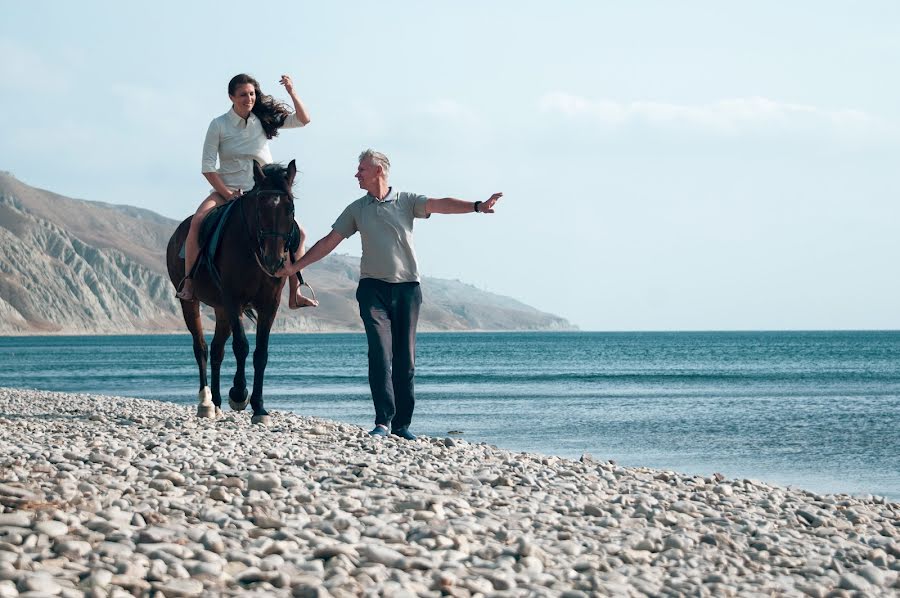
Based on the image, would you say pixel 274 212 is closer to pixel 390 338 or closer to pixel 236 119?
pixel 236 119

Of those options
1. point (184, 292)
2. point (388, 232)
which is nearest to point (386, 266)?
point (388, 232)

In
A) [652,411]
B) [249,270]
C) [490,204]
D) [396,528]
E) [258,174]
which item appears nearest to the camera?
[396,528]

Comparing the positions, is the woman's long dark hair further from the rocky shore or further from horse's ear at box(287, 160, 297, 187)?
the rocky shore

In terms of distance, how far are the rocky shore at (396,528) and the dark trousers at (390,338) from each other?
1.11 meters

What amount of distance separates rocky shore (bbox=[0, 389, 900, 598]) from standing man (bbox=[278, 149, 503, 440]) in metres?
1.18

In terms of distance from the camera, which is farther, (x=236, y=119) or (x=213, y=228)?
(x=213, y=228)

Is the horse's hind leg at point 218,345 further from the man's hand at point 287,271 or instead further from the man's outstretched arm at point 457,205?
the man's outstretched arm at point 457,205

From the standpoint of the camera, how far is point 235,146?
42.6ft

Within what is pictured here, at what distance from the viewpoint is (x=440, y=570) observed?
596 centimetres

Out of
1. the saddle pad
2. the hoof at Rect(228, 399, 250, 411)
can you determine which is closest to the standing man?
the saddle pad

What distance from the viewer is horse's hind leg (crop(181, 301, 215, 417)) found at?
13.8 m

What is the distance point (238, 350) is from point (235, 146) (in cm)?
240

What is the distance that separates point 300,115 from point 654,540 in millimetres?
7712

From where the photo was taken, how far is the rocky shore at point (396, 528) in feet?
18.8
